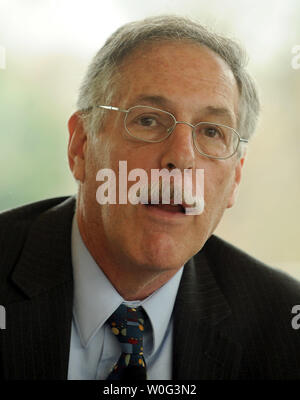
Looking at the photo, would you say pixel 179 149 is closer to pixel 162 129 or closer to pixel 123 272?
pixel 162 129

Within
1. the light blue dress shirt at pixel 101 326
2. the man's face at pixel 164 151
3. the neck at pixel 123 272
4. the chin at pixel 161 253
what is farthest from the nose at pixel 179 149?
the light blue dress shirt at pixel 101 326

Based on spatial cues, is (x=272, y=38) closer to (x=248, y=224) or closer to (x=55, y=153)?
(x=248, y=224)

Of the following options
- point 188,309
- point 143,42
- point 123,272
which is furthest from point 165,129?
point 188,309

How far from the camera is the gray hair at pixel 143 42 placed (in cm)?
123

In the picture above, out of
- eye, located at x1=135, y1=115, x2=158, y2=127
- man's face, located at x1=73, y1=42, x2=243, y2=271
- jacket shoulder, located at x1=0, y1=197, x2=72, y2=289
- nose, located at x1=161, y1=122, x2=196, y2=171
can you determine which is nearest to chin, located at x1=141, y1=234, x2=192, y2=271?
man's face, located at x1=73, y1=42, x2=243, y2=271

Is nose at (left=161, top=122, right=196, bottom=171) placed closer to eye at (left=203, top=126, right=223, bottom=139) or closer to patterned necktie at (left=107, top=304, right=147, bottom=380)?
eye at (left=203, top=126, right=223, bottom=139)

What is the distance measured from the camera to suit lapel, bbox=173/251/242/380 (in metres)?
1.22

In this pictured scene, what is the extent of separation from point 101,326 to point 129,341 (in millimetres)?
89

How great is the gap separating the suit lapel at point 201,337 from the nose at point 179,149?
44cm

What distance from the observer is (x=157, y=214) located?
3.61 feet

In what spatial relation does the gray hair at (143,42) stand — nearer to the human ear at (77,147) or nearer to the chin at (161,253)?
the human ear at (77,147)

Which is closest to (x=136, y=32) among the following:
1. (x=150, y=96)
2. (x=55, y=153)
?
(x=150, y=96)
